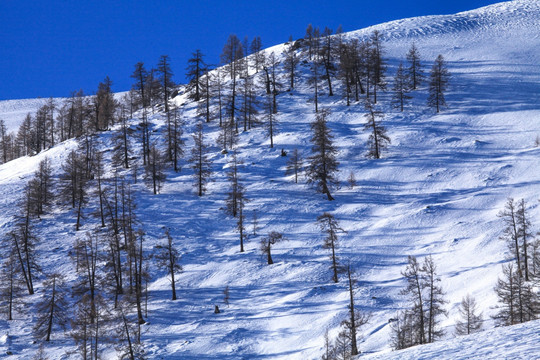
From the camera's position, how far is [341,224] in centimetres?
4681

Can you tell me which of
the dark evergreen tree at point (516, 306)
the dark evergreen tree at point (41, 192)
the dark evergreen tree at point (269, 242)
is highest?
the dark evergreen tree at point (41, 192)

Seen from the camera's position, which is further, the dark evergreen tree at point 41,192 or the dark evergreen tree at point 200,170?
the dark evergreen tree at point 200,170

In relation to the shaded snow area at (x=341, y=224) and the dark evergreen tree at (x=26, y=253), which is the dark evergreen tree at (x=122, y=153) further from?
the dark evergreen tree at (x=26, y=253)

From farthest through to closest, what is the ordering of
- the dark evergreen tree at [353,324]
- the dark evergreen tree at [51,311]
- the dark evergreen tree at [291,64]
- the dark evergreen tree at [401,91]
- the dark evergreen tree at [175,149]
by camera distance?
the dark evergreen tree at [291,64] → the dark evergreen tree at [401,91] → the dark evergreen tree at [175,149] → the dark evergreen tree at [51,311] → the dark evergreen tree at [353,324]

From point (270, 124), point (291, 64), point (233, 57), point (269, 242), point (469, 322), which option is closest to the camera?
point (469, 322)

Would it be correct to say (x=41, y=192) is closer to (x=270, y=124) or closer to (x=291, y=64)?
(x=270, y=124)

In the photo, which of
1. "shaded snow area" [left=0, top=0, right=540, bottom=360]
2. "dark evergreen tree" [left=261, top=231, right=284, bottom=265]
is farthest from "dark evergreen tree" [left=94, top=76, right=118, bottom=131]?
"dark evergreen tree" [left=261, top=231, right=284, bottom=265]

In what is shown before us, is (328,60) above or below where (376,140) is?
above

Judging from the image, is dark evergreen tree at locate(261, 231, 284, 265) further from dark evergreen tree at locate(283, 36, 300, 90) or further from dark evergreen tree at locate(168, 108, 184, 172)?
dark evergreen tree at locate(283, 36, 300, 90)

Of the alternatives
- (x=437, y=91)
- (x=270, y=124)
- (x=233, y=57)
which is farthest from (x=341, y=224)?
(x=233, y=57)

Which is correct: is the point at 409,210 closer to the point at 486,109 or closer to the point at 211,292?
the point at 211,292

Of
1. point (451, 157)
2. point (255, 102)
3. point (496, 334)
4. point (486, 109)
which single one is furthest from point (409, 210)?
point (255, 102)

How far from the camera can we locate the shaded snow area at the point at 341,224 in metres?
32.3

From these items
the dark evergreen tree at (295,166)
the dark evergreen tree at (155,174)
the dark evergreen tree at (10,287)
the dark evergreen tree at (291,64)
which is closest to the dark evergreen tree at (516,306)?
the dark evergreen tree at (295,166)
